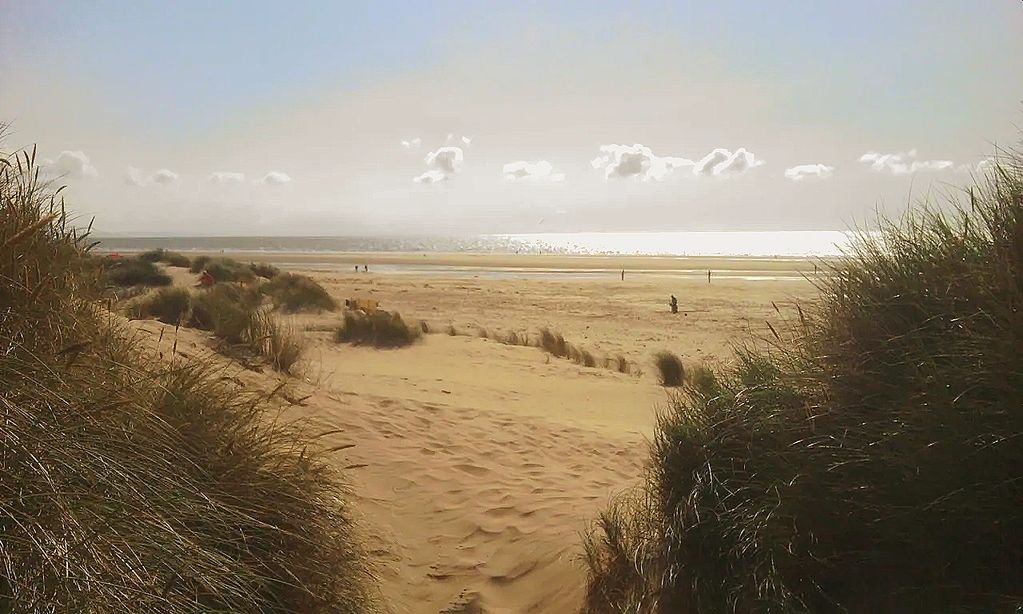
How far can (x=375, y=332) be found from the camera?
535 inches

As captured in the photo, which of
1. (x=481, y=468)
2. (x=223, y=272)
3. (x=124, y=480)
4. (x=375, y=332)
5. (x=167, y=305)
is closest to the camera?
(x=124, y=480)

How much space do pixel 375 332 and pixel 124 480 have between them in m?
11.5

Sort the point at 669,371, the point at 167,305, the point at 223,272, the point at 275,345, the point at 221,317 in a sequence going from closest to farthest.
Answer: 1. the point at 275,345
2. the point at 221,317
3. the point at 167,305
4. the point at 669,371
5. the point at 223,272

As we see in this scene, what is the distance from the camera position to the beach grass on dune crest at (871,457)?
2.25 metres

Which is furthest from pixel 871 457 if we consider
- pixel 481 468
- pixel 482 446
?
pixel 482 446

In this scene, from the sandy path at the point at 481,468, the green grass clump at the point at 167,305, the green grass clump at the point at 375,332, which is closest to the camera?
the sandy path at the point at 481,468

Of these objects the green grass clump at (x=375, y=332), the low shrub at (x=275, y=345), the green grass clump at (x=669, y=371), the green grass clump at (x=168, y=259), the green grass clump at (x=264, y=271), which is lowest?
the green grass clump at (x=669, y=371)

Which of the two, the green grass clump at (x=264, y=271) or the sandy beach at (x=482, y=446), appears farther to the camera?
the green grass clump at (x=264, y=271)

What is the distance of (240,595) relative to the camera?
7.88 ft

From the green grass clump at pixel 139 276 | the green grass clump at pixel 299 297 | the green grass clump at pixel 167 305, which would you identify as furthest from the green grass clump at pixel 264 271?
the green grass clump at pixel 167 305

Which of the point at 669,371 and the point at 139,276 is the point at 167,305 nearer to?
the point at 139,276

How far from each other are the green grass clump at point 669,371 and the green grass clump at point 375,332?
5.09 meters

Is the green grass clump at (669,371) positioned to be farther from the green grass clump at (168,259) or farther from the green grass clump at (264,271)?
the green grass clump at (168,259)

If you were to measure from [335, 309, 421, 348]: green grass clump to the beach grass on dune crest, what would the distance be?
1028 centimetres
